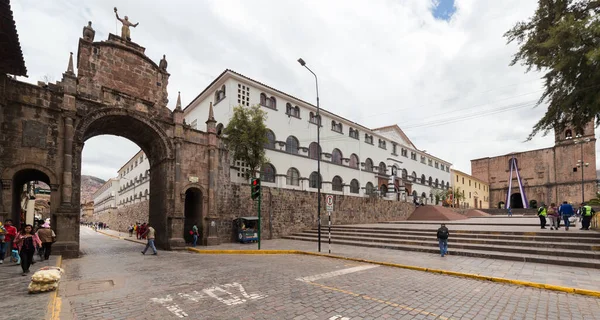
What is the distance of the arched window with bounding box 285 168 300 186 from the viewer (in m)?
25.9

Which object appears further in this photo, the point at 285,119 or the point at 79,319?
the point at 285,119

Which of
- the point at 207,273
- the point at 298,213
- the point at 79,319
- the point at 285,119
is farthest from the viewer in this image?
the point at 285,119

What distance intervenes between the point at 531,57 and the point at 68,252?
805 inches

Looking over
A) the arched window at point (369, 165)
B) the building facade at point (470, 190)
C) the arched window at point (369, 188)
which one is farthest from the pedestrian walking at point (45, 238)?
the building facade at point (470, 190)

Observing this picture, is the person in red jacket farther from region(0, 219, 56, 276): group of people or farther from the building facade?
the building facade

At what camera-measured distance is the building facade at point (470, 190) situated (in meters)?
56.5

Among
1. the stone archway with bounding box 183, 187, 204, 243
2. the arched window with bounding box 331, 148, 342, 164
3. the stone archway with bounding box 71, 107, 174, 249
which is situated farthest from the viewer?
the arched window with bounding box 331, 148, 342, 164

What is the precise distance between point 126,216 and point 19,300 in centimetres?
3943

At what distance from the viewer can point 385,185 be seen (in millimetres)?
38125

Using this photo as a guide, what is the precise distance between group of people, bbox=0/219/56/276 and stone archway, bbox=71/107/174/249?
3.14m

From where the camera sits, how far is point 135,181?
3900cm

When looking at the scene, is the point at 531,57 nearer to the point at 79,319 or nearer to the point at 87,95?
the point at 79,319

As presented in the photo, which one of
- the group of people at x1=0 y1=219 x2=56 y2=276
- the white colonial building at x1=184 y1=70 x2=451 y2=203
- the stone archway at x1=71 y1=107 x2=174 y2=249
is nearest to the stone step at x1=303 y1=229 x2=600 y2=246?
Answer: the white colonial building at x1=184 y1=70 x2=451 y2=203

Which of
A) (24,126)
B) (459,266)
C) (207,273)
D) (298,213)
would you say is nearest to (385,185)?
(298,213)
